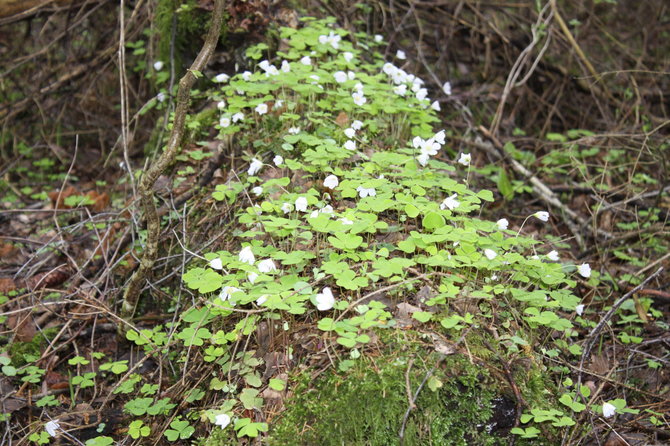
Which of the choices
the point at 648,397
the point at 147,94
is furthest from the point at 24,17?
the point at 648,397

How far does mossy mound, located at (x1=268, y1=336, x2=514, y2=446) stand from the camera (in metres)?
2.43

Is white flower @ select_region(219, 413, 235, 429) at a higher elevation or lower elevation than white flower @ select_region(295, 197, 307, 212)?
lower

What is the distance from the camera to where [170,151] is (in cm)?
313

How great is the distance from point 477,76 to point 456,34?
1.63ft

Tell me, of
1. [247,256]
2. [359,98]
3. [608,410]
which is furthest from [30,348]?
[608,410]

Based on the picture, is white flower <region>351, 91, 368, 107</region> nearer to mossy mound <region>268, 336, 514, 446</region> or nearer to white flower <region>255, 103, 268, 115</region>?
white flower <region>255, 103, 268, 115</region>

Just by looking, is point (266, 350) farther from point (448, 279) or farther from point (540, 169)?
point (540, 169)

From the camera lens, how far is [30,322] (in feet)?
12.1

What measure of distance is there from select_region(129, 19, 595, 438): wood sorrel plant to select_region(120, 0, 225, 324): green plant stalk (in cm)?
40

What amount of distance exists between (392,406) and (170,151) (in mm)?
1731

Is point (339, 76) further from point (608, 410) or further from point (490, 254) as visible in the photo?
point (608, 410)

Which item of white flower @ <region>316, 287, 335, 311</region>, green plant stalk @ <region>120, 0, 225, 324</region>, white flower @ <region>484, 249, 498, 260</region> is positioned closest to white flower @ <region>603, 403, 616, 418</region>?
white flower @ <region>484, 249, 498, 260</region>

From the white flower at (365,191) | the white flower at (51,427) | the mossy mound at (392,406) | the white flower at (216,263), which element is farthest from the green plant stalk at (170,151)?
the mossy mound at (392,406)

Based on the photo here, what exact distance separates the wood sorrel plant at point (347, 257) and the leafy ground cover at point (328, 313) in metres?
0.01
